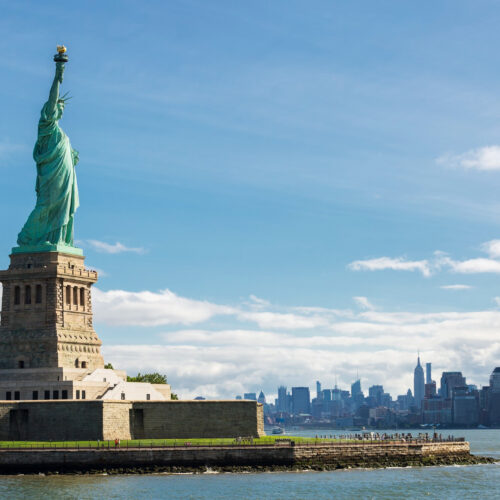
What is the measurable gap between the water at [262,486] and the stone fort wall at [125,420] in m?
7.32

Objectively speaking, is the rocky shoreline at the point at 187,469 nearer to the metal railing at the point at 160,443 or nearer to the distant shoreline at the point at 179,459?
the distant shoreline at the point at 179,459

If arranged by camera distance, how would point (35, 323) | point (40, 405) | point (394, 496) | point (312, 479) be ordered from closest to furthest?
point (394, 496) → point (312, 479) → point (40, 405) → point (35, 323)

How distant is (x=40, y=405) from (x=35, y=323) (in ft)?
34.8

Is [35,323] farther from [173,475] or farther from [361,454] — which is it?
[361,454]

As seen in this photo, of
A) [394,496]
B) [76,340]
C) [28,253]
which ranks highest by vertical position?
[28,253]

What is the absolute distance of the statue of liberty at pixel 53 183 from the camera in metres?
102

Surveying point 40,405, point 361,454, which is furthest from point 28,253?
point 361,454

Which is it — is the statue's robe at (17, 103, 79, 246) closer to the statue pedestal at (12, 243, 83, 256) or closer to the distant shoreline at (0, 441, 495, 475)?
the statue pedestal at (12, 243, 83, 256)

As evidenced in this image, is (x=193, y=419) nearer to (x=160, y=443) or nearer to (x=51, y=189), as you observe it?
(x=160, y=443)

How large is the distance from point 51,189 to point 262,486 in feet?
123

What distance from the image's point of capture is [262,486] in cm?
7744

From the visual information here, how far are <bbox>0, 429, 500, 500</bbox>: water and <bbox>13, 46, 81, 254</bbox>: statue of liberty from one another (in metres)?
26.1

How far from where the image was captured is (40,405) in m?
90.5

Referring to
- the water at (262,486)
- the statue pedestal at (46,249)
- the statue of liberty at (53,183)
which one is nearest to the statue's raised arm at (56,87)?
the statue of liberty at (53,183)
